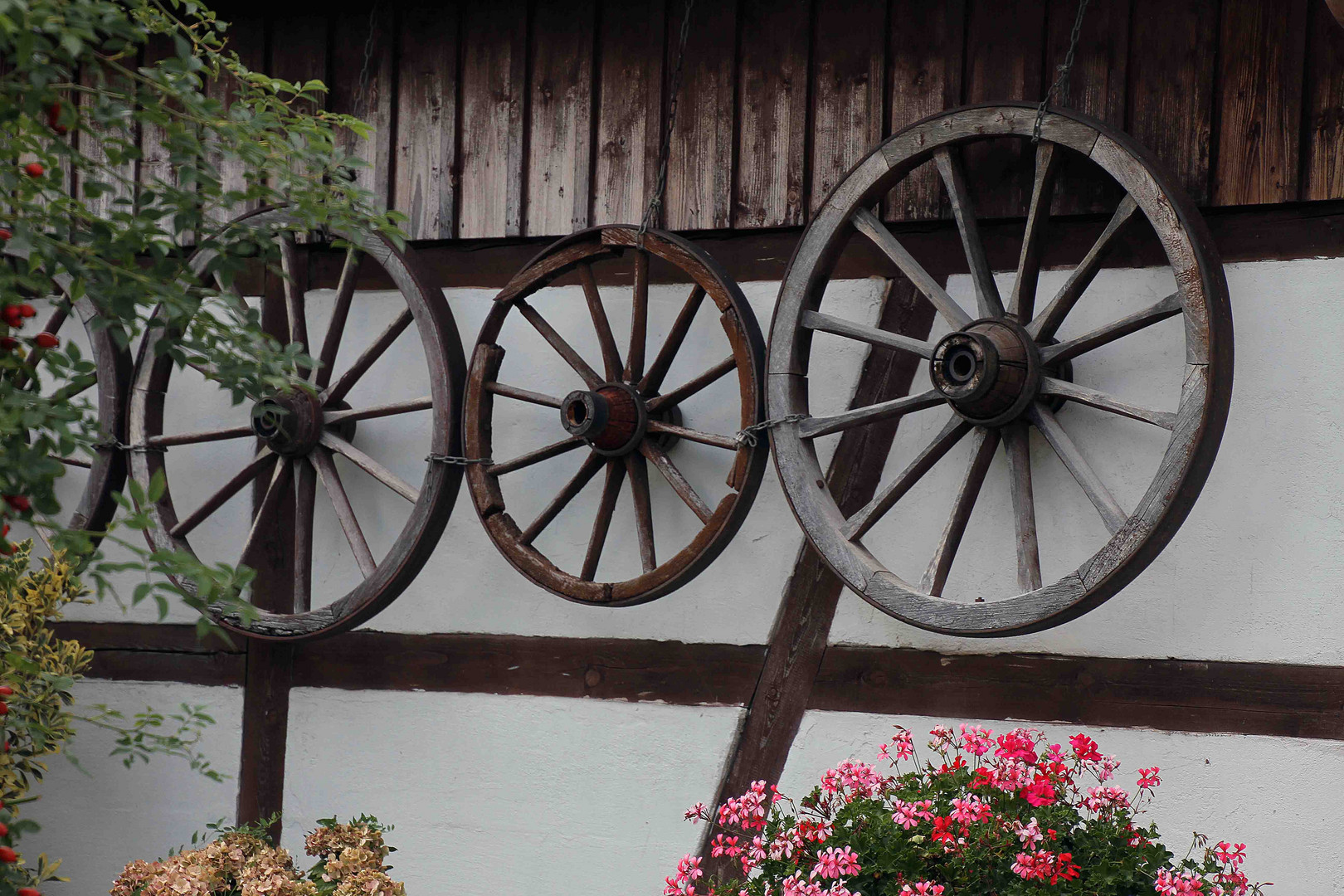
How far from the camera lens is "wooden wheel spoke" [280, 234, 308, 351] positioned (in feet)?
10.9

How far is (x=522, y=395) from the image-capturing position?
3.05 metres

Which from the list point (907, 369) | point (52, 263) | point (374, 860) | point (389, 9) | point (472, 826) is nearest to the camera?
point (52, 263)

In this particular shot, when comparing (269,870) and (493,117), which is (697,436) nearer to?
(493,117)

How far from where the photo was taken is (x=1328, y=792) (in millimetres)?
2441

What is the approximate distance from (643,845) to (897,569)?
879mm

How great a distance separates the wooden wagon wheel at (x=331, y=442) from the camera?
314 centimetres

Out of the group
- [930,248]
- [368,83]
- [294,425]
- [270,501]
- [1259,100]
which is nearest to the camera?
[1259,100]

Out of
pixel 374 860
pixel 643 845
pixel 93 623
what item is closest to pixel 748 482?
pixel 643 845

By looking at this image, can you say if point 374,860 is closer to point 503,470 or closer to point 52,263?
point 503,470

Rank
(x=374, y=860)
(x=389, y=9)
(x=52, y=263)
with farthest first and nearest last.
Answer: (x=389, y=9), (x=374, y=860), (x=52, y=263)

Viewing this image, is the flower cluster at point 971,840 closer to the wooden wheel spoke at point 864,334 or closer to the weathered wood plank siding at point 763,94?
the wooden wheel spoke at point 864,334

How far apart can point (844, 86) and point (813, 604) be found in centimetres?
119

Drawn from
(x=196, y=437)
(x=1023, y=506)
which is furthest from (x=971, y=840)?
(x=196, y=437)

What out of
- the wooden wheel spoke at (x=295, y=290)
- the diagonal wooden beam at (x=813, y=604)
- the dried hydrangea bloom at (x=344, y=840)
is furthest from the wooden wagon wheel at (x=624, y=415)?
the dried hydrangea bloom at (x=344, y=840)
